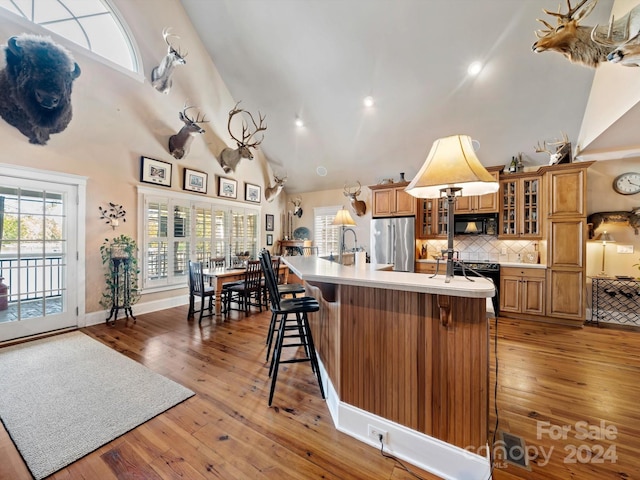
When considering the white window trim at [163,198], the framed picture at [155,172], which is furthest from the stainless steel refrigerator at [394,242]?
the framed picture at [155,172]

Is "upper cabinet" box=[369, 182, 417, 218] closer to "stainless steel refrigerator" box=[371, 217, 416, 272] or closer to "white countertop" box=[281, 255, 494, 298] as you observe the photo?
"stainless steel refrigerator" box=[371, 217, 416, 272]

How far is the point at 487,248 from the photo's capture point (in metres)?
5.10

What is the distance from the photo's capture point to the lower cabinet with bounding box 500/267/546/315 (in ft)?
13.8

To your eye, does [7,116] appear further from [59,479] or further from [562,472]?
[562,472]

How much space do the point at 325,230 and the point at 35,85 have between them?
5.87m

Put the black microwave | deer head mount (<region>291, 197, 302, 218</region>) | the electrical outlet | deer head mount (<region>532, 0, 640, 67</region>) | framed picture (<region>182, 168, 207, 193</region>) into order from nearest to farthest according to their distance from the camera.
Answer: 1. the electrical outlet
2. deer head mount (<region>532, 0, 640, 67</region>)
3. the black microwave
4. framed picture (<region>182, 168, 207, 193</region>)
5. deer head mount (<region>291, 197, 302, 218</region>)

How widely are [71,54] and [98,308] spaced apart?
11.7ft

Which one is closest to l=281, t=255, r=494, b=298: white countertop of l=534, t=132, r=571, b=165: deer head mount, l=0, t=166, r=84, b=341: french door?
l=0, t=166, r=84, b=341: french door

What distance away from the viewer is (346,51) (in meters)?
4.31

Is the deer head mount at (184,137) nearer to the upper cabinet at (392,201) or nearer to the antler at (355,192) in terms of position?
the antler at (355,192)

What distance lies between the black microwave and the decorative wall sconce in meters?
6.07

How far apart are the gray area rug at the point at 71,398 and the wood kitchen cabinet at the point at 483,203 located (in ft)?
17.0

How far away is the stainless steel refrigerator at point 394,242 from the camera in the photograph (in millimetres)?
5355

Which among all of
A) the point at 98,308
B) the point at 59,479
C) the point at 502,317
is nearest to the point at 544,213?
the point at 502,317
